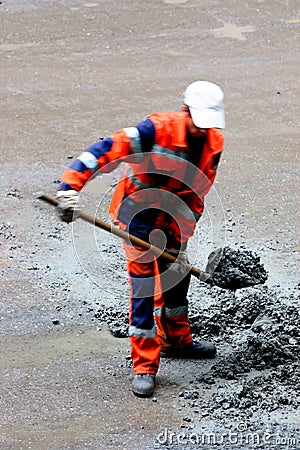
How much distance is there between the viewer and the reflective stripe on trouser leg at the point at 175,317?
15.4ft

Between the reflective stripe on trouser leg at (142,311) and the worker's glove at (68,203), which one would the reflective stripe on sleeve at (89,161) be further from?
the reflective stripe on trouser leg at (142,311)

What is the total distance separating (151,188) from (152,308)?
0.68 m

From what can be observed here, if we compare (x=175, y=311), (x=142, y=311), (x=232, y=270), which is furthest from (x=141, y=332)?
(x=232, y=270)

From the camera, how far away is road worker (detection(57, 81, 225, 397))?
4059 millimetres

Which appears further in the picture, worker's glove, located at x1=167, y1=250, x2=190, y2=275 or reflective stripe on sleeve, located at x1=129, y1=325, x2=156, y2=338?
worker's glove, located at x1=167, y1=250, x2=190, y2=275

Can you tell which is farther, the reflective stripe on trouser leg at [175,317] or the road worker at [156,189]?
the reflective stripe on trouser leg at [175,317]

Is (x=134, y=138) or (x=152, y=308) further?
(x=152, y=308)

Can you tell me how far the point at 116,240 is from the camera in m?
6.07

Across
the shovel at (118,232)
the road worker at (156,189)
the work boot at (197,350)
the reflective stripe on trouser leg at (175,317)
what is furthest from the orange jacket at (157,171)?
the work boot at (197,350)

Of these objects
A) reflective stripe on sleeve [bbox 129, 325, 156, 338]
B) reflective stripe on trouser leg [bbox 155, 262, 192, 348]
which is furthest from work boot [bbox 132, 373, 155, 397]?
reflective stripe on trouser leg [bbox 155, 262, 192, 348]

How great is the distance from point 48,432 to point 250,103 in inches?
210

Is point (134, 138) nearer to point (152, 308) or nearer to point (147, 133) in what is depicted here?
point (147, 133)

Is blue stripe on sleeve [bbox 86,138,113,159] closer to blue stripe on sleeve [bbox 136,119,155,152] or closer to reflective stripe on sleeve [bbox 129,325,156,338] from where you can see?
blue stripe on sleeve [bbox 136,119,155,152]

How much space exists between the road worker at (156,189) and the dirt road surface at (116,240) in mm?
369
